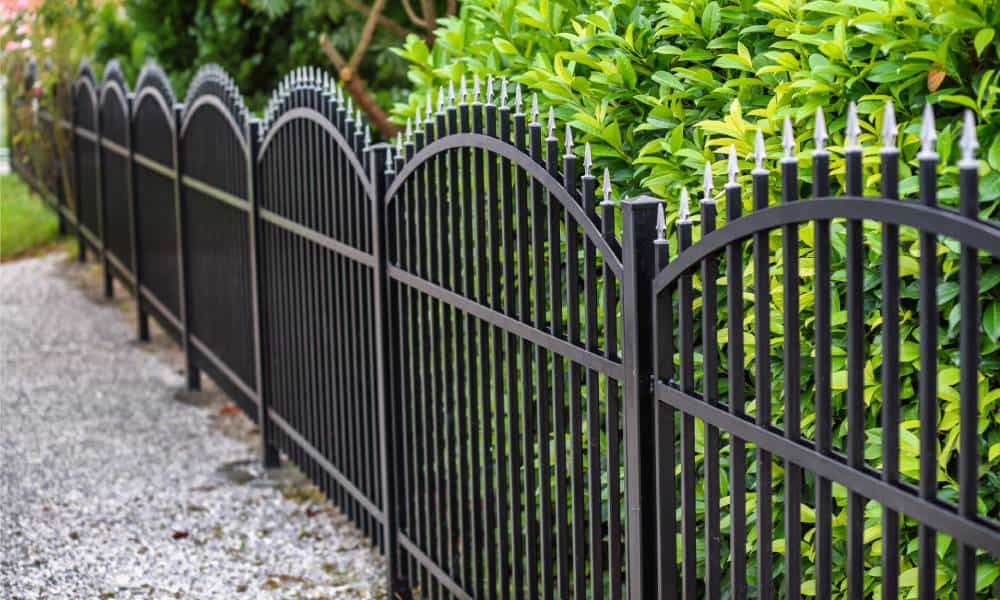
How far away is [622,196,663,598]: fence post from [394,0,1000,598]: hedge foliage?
0.77 feet

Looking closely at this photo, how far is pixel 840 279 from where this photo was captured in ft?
8.73

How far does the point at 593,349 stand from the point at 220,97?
4.08 metres

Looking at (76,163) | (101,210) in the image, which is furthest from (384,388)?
(76,163)

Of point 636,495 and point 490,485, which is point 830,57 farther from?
point 490,485

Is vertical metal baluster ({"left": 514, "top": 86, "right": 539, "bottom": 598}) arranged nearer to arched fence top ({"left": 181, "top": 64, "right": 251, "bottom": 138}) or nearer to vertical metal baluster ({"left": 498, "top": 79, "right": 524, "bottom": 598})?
vertical metal baluster ({"left": 498, "top": 79, "right": 524, "bottom": 598})

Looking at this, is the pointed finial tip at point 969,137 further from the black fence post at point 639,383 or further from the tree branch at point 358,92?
the tree branch at point 358,92

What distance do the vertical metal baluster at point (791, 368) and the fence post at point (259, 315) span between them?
4146mm

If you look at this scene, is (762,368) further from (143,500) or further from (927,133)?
(143,500)

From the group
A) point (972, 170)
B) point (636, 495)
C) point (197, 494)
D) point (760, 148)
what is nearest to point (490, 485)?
point (636, 495)

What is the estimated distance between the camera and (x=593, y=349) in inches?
126

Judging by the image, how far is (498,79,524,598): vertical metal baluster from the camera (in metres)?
3.58

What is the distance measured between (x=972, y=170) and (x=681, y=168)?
137cm

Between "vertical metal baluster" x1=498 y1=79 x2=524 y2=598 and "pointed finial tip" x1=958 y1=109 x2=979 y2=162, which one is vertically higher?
"pointed finial tip" x1=958 y1=109 x2=979 y2=162

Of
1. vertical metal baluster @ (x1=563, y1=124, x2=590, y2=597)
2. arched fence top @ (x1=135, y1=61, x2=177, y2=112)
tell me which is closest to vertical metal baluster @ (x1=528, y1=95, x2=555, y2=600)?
vertical metal baluster @ (x1=563, y1=124, x2=590, y2=597)
